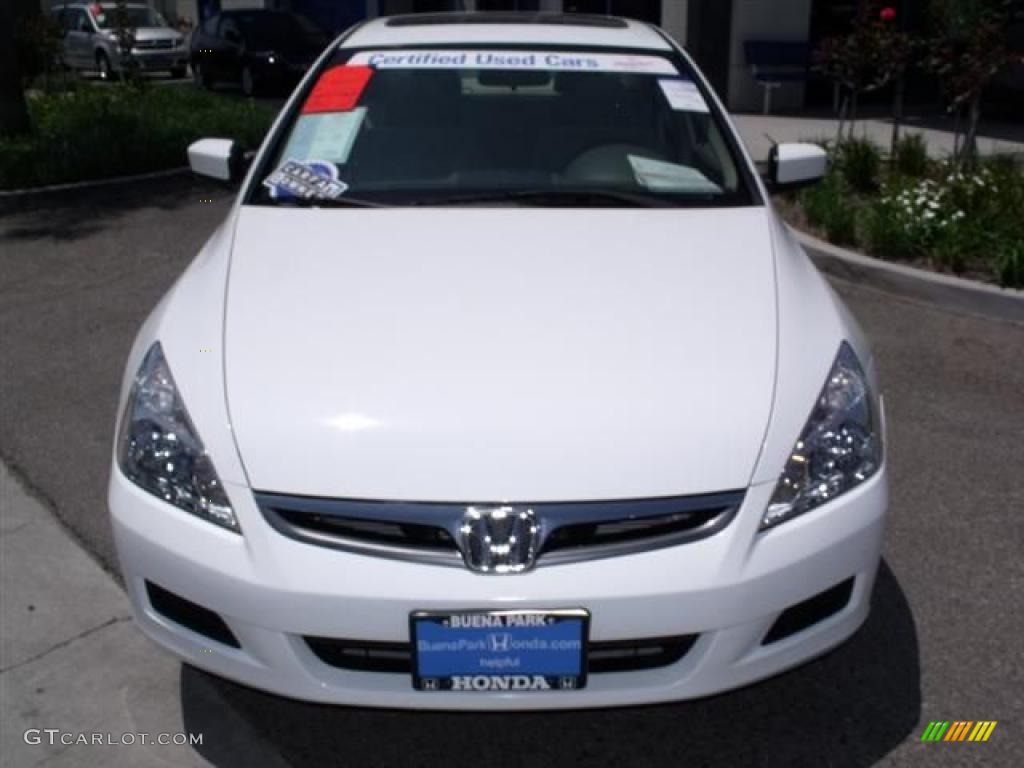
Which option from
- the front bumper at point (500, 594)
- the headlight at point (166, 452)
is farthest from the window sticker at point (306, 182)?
the front bumper at point (500, 594)

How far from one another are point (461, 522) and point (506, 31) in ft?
8.35

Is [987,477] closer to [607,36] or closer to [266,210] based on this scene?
[607,36]

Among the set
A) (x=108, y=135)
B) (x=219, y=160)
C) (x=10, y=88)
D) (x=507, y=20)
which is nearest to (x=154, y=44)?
(x=10, y=88)

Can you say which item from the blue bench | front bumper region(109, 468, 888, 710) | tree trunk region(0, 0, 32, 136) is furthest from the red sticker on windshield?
the blue bench

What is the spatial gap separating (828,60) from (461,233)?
8.00 metres

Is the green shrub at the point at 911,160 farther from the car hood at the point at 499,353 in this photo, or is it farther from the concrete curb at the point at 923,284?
the car hood at the point at 499,353

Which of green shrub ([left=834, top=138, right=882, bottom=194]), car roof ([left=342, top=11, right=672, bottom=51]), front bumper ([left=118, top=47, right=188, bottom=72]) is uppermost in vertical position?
car roof ([left=342, top=11, right=672, bottom=51])

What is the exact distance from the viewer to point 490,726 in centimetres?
301

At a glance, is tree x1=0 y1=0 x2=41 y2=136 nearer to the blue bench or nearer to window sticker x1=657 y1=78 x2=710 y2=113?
window sticker x1=657 y1=78 x2=710 y2=113

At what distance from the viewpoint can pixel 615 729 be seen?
2.98m

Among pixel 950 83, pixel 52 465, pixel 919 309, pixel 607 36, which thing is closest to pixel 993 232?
pixel 919 309

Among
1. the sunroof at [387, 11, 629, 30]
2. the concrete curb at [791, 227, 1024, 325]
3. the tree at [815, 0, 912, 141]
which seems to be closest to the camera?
the sunroof at [387, 11, 629, 30]

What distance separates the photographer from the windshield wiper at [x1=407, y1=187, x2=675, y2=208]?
Result: 3.56 metres

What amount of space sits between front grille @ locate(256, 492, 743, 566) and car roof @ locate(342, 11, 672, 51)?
2304 mm
